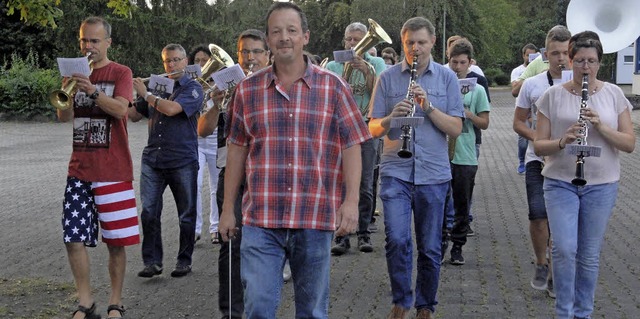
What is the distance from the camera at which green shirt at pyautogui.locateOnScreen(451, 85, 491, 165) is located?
351 inches

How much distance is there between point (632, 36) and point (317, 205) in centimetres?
1382

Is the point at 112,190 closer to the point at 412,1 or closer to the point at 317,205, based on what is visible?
the point at 317,205

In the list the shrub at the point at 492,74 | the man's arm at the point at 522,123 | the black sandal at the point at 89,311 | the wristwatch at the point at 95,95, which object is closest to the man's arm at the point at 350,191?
the wristwatch at the point at 95,95

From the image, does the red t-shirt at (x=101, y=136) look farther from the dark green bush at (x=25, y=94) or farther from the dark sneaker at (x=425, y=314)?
the dark green bush at (x=25, y=94)

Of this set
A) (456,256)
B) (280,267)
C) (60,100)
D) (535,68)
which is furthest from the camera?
(535,68)

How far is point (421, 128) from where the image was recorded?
6.61 meters

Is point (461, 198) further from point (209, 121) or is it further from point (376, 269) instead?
point (209, 121)

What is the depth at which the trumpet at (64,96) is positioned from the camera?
6375 millimetres

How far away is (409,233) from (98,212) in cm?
209

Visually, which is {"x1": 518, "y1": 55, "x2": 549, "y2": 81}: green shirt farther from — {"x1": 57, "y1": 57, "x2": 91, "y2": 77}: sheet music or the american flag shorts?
{"x1": 57, "y1": 57, "x2": 91, "y2": 77}: sheet music

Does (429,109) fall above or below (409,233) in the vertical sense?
above

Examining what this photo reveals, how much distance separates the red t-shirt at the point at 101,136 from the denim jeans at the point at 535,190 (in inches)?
117

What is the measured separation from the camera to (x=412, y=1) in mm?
52312

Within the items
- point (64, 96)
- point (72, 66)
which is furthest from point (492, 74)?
point (72, 66)
